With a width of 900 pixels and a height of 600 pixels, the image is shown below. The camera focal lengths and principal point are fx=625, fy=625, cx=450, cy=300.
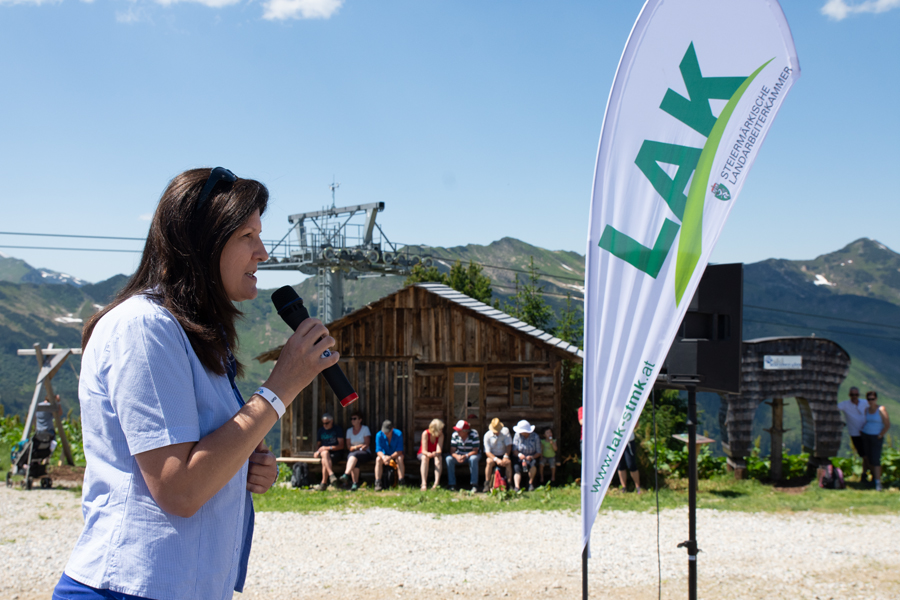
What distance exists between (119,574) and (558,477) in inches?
460

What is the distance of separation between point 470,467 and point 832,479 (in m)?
6.97

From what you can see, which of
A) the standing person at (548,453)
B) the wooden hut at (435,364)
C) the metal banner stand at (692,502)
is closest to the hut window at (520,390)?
the wooden hut at (435,364)

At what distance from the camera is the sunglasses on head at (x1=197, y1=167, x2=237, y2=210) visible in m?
1.57

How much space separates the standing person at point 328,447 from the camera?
12.2 metres

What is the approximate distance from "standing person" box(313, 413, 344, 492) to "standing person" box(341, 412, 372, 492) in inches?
7.9

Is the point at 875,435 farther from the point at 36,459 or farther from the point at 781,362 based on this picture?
the point at 36,459

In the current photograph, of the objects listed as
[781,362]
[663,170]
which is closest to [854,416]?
[781,362]

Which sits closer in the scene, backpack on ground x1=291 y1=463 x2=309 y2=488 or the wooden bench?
backpack on ground x1=291 y1=463 x2=309 y2=488

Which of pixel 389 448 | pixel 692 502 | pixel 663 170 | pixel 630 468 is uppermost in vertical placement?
pixel 663 170

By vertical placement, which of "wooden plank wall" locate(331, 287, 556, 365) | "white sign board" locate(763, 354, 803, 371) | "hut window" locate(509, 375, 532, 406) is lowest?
"hut window" locate(509, 375, 532, 406)

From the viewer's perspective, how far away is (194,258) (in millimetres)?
1538

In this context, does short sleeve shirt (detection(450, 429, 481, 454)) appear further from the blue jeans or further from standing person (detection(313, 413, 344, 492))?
standing person (detection(313, 413, 344, 492))

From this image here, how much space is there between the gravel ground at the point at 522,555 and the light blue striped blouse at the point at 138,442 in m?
5.14

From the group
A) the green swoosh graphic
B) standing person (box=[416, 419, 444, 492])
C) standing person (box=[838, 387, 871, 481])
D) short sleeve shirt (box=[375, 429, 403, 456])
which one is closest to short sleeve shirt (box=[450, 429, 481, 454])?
standing person (box=[416, 419, 444, 492])
